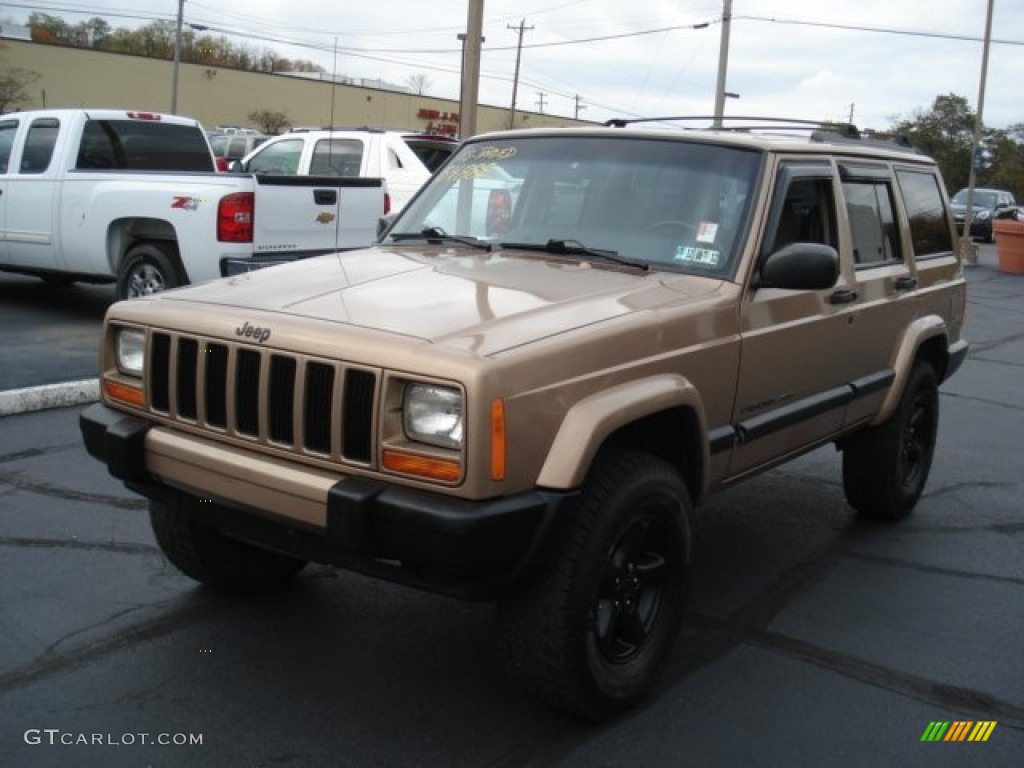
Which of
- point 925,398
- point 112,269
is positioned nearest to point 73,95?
point 112,269

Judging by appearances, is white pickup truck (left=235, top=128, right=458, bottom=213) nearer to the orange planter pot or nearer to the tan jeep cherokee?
the tan jeep cherokee

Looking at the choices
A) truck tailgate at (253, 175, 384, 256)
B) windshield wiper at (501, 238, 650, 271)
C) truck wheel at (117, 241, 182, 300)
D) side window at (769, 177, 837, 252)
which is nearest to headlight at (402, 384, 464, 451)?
windshield wiper at (501, 238, 650, 271)

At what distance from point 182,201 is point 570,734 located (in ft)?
22.9

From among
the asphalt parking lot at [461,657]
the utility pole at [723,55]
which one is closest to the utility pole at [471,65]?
the asphalt parking lot at [461,657]

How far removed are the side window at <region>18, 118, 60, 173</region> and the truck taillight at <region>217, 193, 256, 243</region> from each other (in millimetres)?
2766

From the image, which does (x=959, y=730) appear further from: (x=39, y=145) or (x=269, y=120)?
(x=269, y=120)

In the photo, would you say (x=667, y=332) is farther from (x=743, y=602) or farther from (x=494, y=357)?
(x=743, y=602)

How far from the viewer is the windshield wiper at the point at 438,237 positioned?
4.57 m

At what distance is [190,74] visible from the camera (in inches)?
2434

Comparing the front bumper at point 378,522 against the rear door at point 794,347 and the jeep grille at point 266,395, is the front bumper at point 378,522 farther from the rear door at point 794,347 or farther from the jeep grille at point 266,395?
Answer: the rear door at point 794,347

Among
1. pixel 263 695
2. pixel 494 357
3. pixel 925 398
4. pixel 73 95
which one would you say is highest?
pixel 73 95

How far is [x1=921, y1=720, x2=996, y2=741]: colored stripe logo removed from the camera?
3557 mm

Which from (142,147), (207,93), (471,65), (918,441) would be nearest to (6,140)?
(142,147)

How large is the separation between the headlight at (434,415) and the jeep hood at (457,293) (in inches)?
6.1
